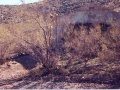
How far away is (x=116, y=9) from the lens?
20516 mm

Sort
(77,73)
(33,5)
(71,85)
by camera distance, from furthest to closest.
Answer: (33,5) < (77,73) < (71,85)

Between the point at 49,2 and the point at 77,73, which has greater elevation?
the point at 49,2

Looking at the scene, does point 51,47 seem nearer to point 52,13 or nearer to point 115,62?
point 52,13

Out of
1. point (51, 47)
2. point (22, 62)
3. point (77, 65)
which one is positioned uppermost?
point (51, 47)

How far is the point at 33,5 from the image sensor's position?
14789 mm

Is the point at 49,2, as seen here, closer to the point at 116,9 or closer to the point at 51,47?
the point at 51,47

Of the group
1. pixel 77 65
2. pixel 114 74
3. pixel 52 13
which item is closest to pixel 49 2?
pixel 52 13

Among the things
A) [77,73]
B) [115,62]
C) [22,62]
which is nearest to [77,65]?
[77,73]

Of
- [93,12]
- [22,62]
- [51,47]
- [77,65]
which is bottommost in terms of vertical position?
[22,62]

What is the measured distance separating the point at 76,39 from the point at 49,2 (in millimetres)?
2815

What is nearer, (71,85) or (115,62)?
(71,85)

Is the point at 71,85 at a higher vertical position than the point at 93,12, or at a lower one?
lower

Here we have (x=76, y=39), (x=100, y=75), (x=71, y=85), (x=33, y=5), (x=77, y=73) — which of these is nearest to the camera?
(x=71, y=85)

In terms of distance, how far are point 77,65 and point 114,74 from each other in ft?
11.0
